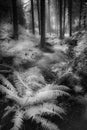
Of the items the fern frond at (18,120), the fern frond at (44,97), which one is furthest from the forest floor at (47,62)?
the fern frond at (18,120)

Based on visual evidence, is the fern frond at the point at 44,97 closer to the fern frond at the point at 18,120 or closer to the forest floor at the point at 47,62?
the fern frond at the point at 18,120

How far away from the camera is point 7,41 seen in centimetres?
1450

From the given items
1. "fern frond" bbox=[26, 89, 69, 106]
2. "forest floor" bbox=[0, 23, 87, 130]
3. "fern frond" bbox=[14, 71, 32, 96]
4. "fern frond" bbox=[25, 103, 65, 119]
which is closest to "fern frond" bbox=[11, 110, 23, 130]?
"fern frond" bbox=[25, 103, 65, 119]

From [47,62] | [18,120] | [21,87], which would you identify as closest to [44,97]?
[18,120]

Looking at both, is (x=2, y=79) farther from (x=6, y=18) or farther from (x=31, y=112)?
(x=6, y=18)

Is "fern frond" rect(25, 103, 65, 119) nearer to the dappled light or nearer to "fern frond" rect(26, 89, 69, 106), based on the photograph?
the dappled light

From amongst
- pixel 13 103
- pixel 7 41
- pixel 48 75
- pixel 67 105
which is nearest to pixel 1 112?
pixel 13 103

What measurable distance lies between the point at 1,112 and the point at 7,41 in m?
10.4

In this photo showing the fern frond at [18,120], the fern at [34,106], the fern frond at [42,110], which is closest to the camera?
the fern frond at [18,120]

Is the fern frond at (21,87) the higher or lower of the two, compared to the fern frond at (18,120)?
higher

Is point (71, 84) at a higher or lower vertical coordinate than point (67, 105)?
higher

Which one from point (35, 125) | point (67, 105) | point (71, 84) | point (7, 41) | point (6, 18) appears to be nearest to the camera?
point (35, 125)

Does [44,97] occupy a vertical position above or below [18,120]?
above

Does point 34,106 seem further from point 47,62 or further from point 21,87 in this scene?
point 47,62
